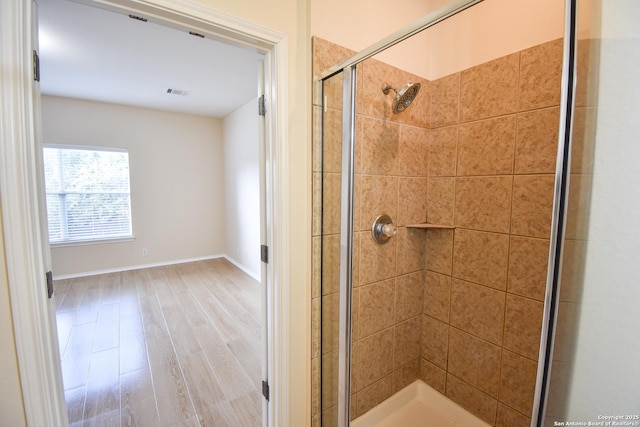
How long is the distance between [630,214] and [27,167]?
1662 millimetres

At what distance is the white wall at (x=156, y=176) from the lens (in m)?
4.11

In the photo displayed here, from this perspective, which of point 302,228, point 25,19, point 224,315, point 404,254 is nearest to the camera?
point 25,19

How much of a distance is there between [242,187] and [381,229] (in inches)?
138

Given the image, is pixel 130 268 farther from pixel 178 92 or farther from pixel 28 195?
pixel 28 195

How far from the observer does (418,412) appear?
5.91 ft

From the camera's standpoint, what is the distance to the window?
13.2 feet

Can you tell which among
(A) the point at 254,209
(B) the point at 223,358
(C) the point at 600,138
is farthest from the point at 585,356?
(A) the point at 254,209

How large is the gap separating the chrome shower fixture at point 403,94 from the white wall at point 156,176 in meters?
4.56

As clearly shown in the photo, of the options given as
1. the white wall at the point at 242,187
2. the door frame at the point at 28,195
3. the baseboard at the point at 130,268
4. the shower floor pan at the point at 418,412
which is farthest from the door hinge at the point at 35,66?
the baseboard at the point at 130,268

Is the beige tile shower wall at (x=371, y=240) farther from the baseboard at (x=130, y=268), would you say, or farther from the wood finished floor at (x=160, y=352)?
the baseboard at (x=130, y=268)

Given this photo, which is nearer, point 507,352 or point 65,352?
point 507,352

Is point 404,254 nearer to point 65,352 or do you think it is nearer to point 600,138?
point 600,138

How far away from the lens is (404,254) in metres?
1.75

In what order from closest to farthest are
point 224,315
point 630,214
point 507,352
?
point 630,214
point 507,352
point 224,315
